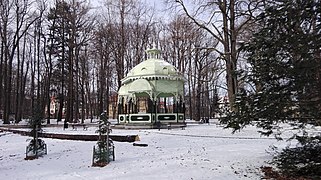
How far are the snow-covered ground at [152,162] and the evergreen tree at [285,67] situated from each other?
1.81 m

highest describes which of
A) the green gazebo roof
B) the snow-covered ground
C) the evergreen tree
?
the green gazebo roof

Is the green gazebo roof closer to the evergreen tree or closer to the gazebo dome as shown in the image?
the gazebo dome

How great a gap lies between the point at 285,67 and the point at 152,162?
5.33 meters

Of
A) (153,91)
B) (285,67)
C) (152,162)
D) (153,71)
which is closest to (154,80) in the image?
(153,71)

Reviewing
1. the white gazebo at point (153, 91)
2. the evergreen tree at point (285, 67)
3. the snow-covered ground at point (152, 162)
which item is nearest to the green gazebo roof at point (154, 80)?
the white gazebo at point (153, 91)

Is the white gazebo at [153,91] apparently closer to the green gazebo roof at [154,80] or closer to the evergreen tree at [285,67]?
the green gazebo roof at [154,80]

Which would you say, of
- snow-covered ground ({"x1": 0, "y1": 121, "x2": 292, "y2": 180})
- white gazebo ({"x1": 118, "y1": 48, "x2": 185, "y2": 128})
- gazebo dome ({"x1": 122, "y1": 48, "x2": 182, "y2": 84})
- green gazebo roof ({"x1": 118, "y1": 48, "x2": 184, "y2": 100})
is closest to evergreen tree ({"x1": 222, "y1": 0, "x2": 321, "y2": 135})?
snow-covered ground ({"x1": 0, "y1": 121, "x2": 292, "y2": 180})

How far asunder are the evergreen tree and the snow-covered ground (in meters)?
1.81

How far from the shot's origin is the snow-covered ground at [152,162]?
9.19 meters

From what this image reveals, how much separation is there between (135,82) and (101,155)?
576 inches

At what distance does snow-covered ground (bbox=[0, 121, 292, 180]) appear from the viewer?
919cm

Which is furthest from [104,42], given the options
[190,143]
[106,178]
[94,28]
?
[106,178]

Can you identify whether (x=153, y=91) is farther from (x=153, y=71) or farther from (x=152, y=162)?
(x=152, y=162)

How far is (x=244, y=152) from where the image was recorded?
39.0 ft
